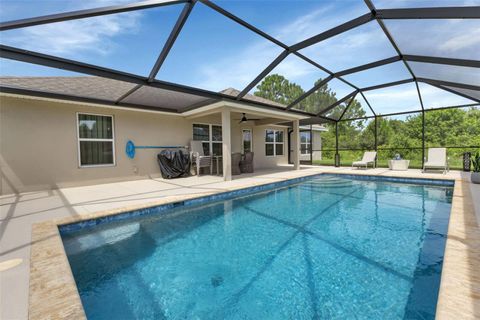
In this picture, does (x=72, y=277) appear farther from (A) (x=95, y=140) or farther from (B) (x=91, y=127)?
(B) (x=91, y=127)

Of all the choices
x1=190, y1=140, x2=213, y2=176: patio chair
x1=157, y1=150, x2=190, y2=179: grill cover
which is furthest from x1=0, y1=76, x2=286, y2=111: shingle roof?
x1=190, y1=140, x2=213, y2=176: patio chair

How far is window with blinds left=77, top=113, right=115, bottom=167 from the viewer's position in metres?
7.23

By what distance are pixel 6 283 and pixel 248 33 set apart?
18.1ft

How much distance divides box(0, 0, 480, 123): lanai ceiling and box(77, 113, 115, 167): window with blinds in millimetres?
975

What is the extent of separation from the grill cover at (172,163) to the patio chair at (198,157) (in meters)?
0.38

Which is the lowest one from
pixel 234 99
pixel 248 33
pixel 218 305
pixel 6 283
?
pixel 218 305

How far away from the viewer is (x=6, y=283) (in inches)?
80.6

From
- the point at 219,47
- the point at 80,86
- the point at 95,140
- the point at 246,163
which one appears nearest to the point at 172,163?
the point at 95,140

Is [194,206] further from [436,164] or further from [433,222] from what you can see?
[436,164]

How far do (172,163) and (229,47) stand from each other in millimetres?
4909

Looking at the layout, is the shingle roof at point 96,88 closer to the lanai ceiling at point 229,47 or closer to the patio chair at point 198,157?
the lanai ceiling at point 229,47

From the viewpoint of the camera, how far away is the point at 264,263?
2.98 meters

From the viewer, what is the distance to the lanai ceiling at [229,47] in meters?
3.81

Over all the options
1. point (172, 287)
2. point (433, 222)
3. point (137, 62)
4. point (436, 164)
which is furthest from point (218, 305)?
point (436, 164)
